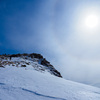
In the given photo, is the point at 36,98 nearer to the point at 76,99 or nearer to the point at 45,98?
the point at 45,98

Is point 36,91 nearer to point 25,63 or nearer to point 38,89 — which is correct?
point 38,89

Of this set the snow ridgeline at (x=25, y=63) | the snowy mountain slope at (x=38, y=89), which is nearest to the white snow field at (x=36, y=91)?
the snowy mountain slope at (x=38, y=89)

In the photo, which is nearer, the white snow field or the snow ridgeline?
the white snow field

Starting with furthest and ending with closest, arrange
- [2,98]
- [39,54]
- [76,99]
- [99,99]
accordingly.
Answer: [39,54] < [99,99] < [76,99] < [2,98]

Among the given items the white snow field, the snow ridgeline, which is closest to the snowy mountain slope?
the white snow field

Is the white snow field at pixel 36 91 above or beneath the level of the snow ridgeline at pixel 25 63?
beneath

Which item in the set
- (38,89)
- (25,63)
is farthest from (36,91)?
(25,63)

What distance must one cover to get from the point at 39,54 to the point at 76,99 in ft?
85.9

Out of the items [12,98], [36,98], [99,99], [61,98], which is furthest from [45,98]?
[99,99]

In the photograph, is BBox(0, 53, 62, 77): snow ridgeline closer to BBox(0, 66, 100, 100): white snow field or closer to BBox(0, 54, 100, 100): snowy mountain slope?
BBox(0, 54, 100, 100): snowy mountain slope

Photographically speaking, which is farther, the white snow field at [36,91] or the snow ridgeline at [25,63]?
the snow ridgeline at [25,63]

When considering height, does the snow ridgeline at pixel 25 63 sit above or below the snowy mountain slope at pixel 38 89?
above

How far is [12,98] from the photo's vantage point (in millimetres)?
2291

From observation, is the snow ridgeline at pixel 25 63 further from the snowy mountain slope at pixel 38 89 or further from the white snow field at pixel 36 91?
the white snow field at pixel 36 91
